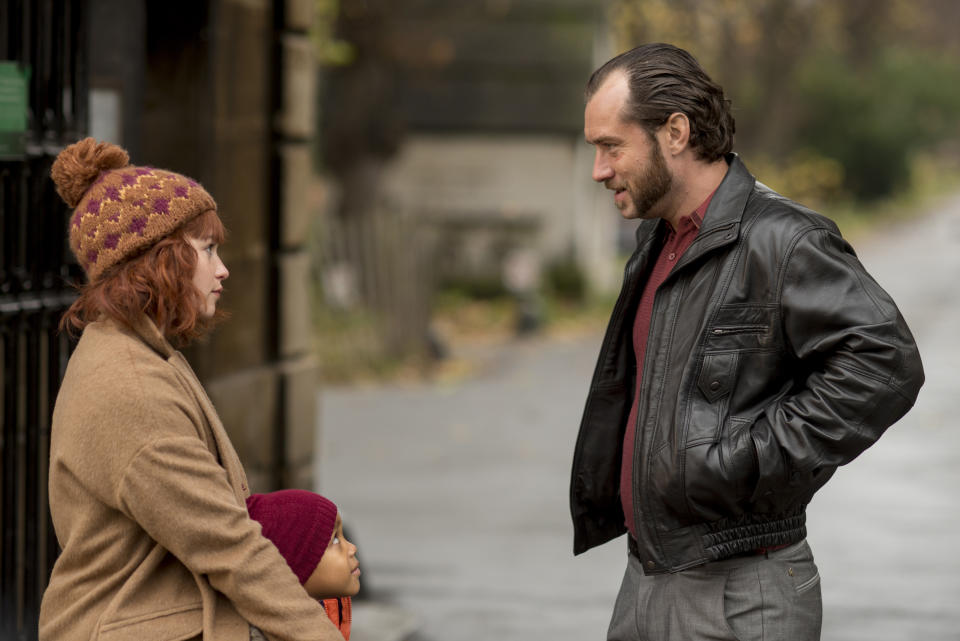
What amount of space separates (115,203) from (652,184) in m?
1.28

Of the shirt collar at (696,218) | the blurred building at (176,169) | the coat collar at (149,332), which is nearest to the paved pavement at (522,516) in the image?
the blurred building at (176,169)

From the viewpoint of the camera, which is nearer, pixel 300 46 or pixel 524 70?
pixel 300 46

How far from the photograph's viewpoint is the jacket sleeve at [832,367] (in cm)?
317

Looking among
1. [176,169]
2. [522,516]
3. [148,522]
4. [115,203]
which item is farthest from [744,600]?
[522,516]

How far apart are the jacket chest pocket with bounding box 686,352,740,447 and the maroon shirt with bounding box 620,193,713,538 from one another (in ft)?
0.62

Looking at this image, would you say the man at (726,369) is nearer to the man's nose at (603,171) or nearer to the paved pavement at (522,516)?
the man's nose at (603,171)

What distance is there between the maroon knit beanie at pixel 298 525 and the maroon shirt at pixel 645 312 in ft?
2.68

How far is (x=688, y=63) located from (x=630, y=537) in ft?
3.92

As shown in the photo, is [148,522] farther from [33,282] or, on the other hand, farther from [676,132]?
[33,282]

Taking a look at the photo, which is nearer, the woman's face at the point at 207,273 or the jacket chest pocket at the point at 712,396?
the woman's face at the point at 207,273

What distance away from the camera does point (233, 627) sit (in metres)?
2.82

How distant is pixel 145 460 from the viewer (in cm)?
271

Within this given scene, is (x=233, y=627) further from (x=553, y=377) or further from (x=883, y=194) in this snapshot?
(x=883, y=194)

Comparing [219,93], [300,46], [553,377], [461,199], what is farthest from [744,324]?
[461,199]
